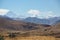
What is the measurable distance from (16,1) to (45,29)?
950 mm

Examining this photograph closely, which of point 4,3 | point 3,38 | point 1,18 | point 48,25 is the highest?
point 4,3

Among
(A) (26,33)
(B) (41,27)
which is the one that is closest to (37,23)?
(B) (41,27)

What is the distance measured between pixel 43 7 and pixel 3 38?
1.17 metres

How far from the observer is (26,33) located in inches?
135

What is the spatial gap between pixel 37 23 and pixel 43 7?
1.33 ft

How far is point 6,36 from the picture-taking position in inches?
134

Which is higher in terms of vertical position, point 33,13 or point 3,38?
point 33,13

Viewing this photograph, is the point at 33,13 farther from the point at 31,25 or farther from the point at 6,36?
the point at 6,36

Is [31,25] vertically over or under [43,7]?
under

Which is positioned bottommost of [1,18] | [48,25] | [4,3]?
[48,25]

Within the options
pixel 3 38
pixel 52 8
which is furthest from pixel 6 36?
pixel 52 8

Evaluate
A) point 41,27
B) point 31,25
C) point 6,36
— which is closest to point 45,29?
point 41,27

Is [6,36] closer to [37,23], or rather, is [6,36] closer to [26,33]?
[26,33]

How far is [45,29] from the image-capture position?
3.45 meters
